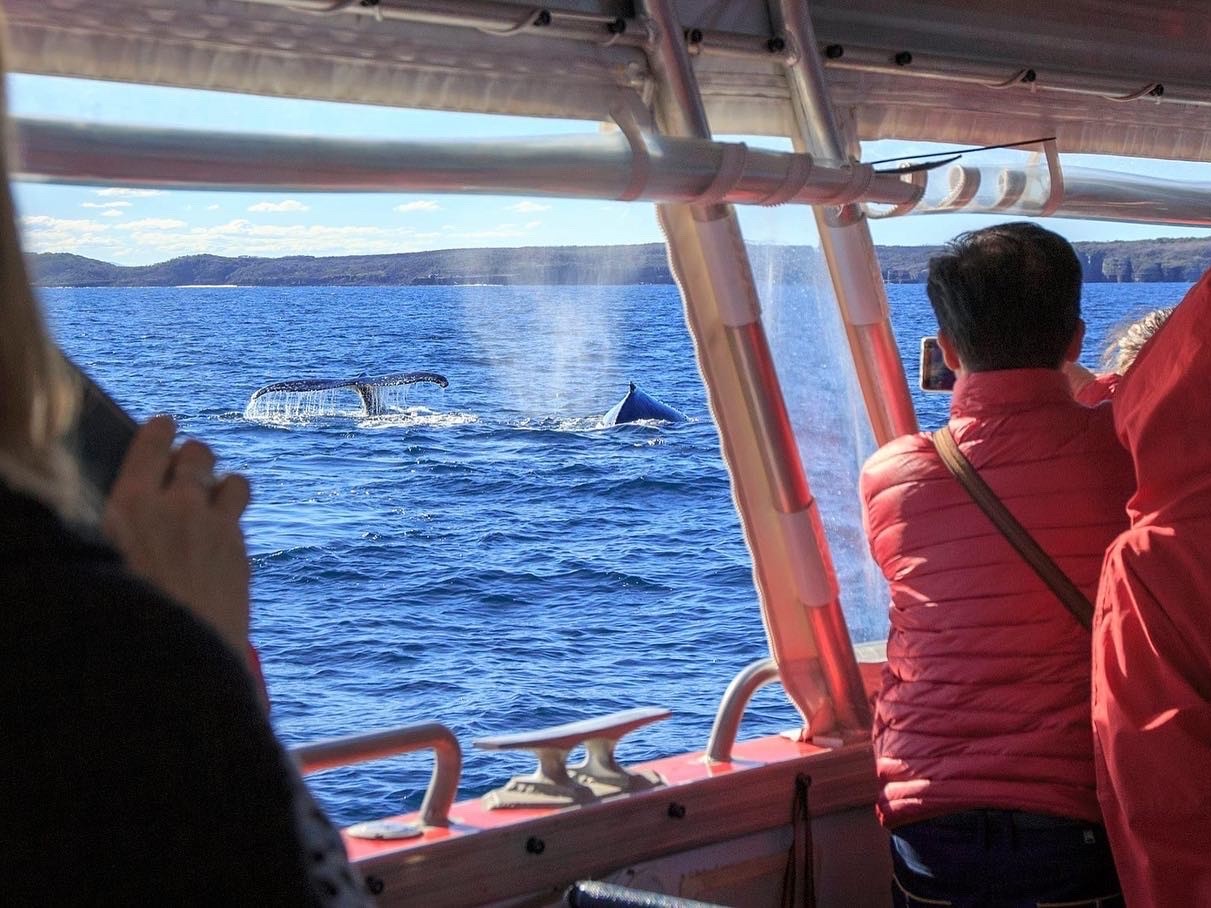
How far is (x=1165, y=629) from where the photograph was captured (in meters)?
1.51

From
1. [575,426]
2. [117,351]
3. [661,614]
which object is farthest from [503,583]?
[117,351]

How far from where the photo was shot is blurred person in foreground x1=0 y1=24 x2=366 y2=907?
443 millimetres

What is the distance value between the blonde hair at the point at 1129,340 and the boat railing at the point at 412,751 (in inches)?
46.2

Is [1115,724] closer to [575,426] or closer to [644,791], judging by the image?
[644,791]

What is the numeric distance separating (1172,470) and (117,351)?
3999 cm

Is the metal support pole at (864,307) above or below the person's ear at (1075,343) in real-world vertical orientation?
above

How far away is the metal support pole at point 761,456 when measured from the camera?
249 cm

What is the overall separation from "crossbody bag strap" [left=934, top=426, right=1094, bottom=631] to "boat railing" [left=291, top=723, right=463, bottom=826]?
781 millimetres

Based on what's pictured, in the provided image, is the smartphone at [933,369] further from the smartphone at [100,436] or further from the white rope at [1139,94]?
the smartphone at [100,436]

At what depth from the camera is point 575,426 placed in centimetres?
2847

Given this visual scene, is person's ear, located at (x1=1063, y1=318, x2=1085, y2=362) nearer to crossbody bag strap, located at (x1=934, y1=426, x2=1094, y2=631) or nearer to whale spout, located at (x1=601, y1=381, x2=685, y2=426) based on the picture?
crossbody bag strap, located at (x1=934, y1=426, x2=1094, y2=631)

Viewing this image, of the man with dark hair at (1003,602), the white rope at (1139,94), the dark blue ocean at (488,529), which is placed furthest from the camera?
the dark blue ocean at (488,529)

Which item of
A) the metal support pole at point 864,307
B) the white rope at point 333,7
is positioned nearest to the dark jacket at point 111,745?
the white rope at point 333,7

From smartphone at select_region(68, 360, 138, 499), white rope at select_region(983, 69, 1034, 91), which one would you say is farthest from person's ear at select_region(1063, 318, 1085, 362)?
smartphone at select_region(68, 360, 138, 499)
